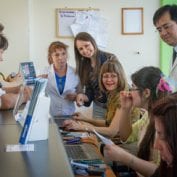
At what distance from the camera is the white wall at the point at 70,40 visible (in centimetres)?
372

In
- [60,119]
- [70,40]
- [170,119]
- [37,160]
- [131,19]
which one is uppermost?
[131,19]

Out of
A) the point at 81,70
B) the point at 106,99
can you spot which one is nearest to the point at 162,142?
the point at 106,99

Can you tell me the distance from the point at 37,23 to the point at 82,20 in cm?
52

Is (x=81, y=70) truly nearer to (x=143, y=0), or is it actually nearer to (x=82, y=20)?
(x=82, y=20)

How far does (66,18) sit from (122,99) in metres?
2.01

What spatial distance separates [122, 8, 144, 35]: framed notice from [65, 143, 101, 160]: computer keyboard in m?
2.42

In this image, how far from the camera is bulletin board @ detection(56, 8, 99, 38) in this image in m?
3.96

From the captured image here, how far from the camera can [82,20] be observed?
13.0 feet

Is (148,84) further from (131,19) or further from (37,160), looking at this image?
(131,19)

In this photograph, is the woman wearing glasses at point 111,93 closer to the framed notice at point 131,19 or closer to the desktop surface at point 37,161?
the desktop surface at point 37,161

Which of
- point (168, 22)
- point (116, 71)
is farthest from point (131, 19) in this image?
point (168, 22)

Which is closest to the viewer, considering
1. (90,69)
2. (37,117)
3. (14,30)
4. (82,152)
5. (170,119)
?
(170,119)

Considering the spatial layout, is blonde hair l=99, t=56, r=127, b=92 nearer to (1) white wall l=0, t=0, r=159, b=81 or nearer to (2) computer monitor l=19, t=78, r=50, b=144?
(2) computer monitor l=19, t=78, r=50, b=144

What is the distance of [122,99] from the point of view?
2.22 m
